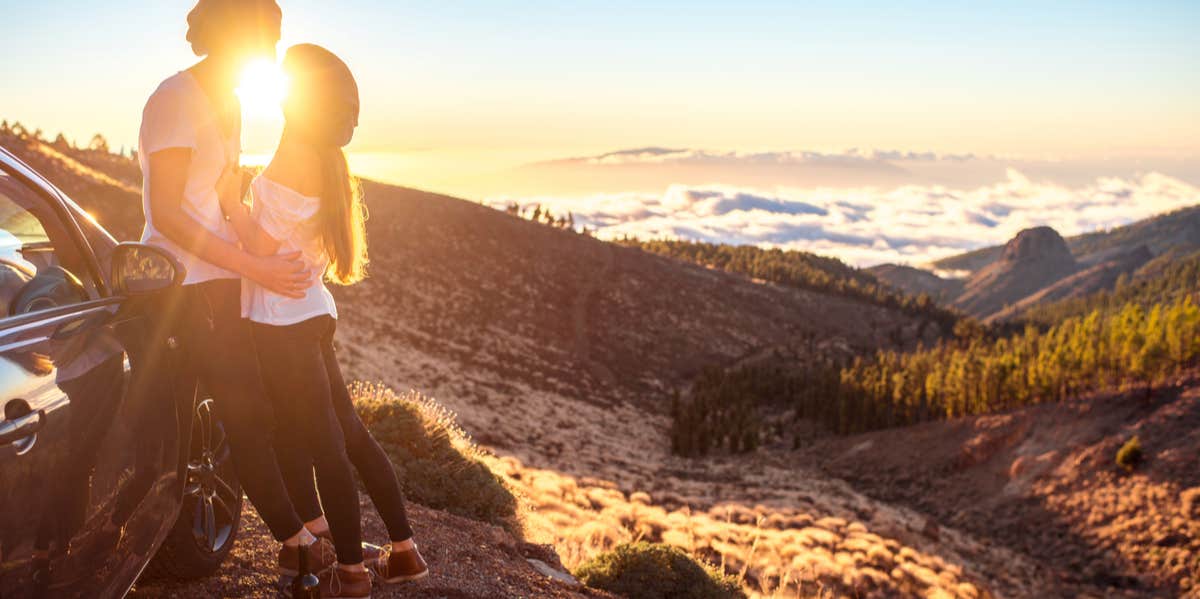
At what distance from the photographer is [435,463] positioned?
810cm

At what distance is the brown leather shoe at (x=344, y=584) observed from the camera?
3.71 metres

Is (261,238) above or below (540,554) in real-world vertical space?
above

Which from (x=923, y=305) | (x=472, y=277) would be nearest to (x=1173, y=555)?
(x=472, y=277)

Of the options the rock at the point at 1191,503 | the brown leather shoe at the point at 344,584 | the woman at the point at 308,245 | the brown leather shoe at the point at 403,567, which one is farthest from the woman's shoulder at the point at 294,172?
the rock at the point at 1191,503

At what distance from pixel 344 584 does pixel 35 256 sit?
6.09 ft

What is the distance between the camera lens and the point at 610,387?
47.8 meters

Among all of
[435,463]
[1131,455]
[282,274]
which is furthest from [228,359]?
[1131,455]

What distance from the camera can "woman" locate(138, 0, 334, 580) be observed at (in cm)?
307

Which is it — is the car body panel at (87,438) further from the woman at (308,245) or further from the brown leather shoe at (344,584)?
the brown leather shoe at (344,584)

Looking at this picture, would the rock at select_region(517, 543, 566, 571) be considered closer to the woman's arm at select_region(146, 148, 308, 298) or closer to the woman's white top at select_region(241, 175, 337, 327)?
the woman's white top at select_region(241, 175, 337, 327)

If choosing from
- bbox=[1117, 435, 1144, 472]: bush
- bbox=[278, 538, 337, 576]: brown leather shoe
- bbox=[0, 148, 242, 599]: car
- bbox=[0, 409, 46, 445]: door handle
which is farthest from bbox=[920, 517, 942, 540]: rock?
bbox=[0, 409, 46, 445]: door handle

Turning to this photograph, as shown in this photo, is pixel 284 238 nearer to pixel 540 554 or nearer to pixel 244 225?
pixel 244 225

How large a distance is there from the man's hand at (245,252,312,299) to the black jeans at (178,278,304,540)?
174 millimetres

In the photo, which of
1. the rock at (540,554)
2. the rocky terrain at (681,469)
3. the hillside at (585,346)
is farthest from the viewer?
the hillside at (585,346)
